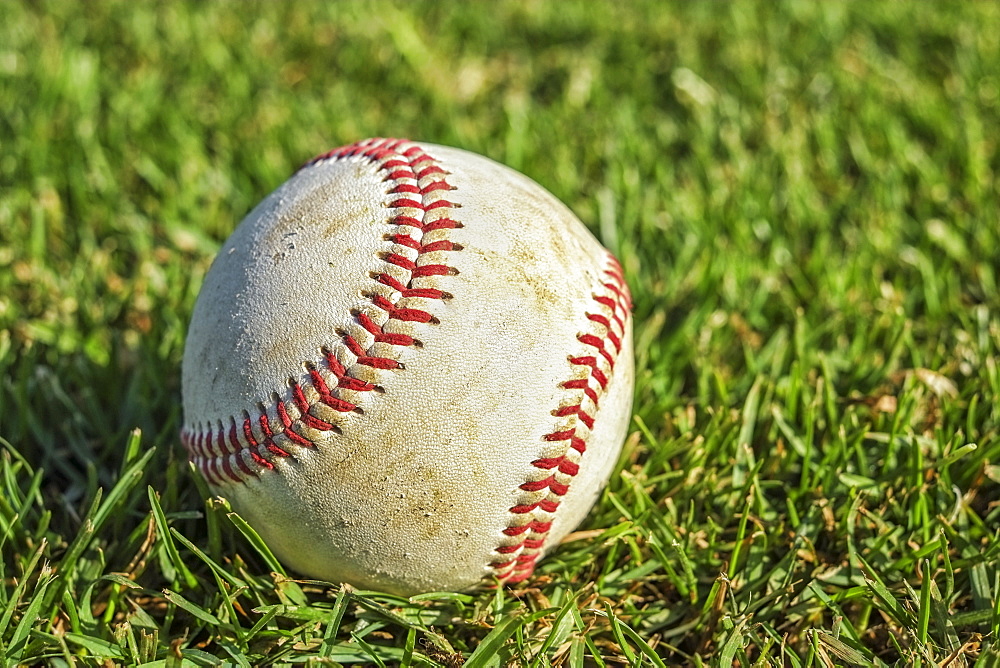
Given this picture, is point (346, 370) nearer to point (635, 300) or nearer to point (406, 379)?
point (406, 379)

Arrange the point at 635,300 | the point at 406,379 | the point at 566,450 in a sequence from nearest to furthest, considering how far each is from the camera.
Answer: the point at 406,379, the point at 566,450, the point at 635,300

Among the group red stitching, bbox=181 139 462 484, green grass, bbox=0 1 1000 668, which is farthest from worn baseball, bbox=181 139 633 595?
green grass, bbox=0 1 1000 668

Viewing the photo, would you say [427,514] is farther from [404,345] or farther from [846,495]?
[846,495]

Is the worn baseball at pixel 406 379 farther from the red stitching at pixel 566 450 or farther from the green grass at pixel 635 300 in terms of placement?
the green grass at pixel 635 300

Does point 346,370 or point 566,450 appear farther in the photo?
point 566,450

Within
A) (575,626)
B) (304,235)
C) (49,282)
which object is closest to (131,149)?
(49,282)

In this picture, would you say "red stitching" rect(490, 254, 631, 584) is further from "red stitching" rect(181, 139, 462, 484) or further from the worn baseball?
"red stitching" rect(181, 139, 462, 484)

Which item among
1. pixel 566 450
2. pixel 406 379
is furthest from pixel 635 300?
pixel 406 379

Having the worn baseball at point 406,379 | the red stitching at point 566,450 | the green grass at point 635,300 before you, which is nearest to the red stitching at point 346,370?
the worn baseball at point 406,379
